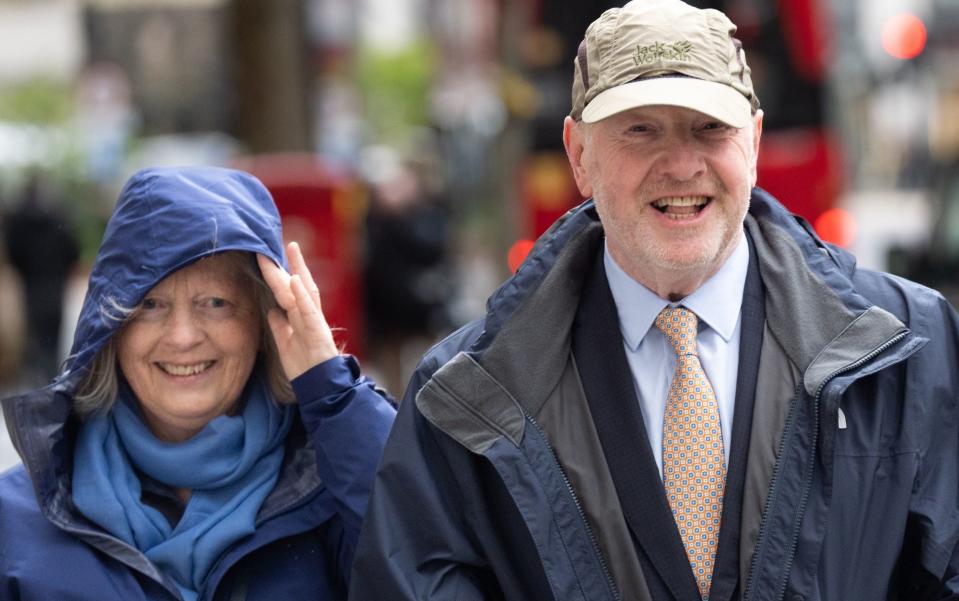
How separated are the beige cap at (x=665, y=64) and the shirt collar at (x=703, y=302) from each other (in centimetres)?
32

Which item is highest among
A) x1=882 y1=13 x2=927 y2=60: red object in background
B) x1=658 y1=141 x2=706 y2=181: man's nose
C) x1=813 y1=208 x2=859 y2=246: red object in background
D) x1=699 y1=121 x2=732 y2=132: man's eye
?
x1=699 y1=121 x2=732 y2=132: man's eye

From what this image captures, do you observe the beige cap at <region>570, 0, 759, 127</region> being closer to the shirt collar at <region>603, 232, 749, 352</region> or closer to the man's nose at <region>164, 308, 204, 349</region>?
the shirt collar at <region>603, 232, 749, 352</region>

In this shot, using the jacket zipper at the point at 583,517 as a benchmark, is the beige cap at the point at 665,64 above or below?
above

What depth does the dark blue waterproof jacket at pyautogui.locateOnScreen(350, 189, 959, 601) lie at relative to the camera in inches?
108

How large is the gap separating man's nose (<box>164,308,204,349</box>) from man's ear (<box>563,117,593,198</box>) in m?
0.88

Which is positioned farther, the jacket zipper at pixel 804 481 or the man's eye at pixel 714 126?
the man's eye at pixel 714 126

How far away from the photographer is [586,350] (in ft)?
9.84

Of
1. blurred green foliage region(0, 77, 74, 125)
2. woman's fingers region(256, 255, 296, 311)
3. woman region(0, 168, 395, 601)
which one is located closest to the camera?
woman region(0, 168, 395, 601)

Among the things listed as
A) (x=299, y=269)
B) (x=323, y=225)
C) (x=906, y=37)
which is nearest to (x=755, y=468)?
(x=299, y=269)

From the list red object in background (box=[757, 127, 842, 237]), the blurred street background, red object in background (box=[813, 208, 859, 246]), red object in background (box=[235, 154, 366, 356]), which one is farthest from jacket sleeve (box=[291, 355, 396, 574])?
red object in background (box=[813, 208, 859, 246])

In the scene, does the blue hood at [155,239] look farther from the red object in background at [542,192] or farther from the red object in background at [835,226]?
the red object in background at [542,192]

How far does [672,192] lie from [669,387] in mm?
376

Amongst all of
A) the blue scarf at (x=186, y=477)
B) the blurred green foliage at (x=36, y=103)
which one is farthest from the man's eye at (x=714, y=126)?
the blurred green foliage at (x=36, y=103)

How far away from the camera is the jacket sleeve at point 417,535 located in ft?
9.28
